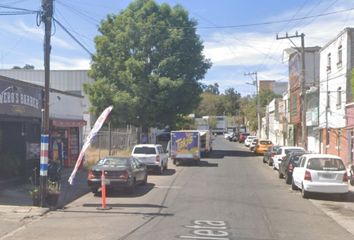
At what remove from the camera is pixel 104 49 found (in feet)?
180

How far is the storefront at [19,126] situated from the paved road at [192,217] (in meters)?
5.14

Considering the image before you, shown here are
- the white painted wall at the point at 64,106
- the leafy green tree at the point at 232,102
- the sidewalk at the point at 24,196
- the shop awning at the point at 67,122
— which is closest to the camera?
the sidewalk at the point at 24,196

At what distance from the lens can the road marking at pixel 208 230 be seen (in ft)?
40.4

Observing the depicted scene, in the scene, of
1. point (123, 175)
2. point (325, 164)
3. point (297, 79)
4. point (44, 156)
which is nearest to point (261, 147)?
point (297, 79)

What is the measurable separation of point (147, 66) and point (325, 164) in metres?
34.2

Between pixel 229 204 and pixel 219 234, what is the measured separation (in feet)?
19.8

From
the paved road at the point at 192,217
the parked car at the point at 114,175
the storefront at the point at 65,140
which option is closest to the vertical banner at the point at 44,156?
the paved road at the point at 192,217

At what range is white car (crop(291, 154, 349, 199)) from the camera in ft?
67.8

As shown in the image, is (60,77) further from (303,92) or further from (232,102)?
(232,102)

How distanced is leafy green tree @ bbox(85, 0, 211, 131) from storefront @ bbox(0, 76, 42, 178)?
23.7 metres

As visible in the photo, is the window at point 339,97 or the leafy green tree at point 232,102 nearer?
the window at point 339,97

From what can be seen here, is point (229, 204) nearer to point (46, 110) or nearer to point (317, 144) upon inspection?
point (46, 110)

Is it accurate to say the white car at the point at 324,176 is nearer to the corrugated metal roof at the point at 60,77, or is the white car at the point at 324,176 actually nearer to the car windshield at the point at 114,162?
the car windshield at the point at 114,162

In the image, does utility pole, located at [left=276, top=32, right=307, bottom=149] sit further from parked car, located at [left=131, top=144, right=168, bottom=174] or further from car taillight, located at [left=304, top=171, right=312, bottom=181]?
car taillight, located at [left=304, top=171, right=312, bottom=181]
